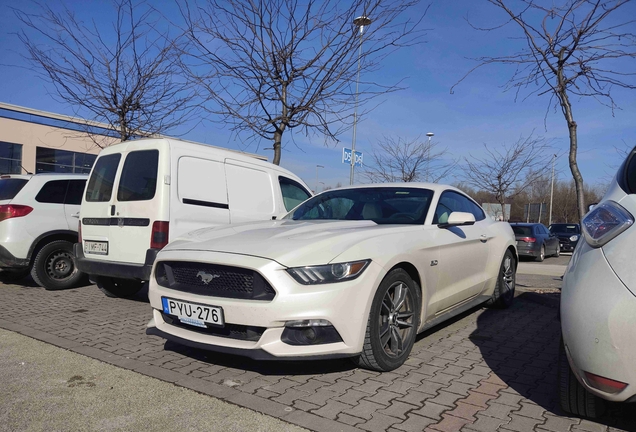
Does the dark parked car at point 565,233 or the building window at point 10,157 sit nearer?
the dark parked car at point 565,233

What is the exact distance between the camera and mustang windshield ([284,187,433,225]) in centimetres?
450

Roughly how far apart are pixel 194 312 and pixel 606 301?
2458 millimetres

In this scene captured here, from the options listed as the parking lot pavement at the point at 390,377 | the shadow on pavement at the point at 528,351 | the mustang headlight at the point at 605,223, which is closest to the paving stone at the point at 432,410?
the parking lot pavement at the point at 390,377

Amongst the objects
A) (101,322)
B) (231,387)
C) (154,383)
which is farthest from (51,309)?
(231,387)

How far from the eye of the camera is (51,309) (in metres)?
5.79

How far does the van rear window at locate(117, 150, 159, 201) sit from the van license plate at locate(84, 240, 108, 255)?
0.59m

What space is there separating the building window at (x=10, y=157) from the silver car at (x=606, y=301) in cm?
3026

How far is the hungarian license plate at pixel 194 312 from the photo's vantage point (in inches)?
126

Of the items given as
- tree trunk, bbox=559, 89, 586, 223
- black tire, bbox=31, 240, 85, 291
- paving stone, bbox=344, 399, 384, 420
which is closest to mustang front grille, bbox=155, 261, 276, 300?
paving stone, bbox=344, 399, 384, 420

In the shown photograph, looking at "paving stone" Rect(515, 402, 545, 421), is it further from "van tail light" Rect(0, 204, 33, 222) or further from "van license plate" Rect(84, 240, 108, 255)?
"van tail light" Rect(0, 204, 33, 222)

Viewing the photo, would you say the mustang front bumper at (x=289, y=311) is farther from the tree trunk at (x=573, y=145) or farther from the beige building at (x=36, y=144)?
the beige building at (x=36, y=144)

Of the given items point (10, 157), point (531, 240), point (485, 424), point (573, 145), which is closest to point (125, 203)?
point (485, 424)

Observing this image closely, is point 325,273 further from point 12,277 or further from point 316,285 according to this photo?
point 12,277

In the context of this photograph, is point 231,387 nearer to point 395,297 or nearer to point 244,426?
point 244,426
